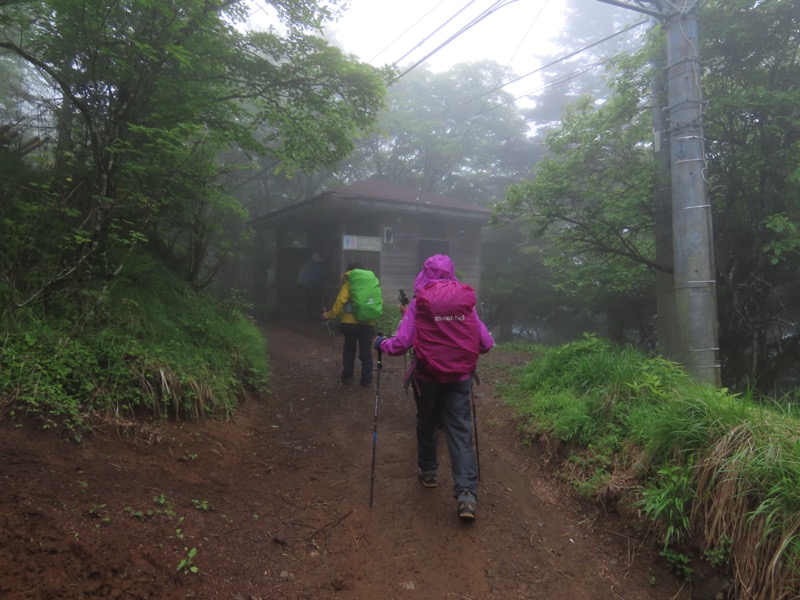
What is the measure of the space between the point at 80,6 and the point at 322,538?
4994 millimetres

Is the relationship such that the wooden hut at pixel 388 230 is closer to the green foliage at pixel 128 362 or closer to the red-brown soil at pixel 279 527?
the green foliage at pixel 128 362

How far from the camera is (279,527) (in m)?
3.48

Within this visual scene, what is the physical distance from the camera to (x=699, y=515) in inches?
124

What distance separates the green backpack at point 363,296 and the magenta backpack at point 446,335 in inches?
113

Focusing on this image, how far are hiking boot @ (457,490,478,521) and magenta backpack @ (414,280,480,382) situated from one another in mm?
814

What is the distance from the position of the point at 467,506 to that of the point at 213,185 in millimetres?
5759

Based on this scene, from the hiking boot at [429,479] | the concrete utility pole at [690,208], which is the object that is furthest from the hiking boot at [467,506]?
the concrete utility pole at [690,208]

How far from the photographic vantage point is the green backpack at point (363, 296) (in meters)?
6.72

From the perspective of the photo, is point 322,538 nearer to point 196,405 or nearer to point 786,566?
point 196,405

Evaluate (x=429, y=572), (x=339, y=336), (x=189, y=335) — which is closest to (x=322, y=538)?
(x=429, y=572)

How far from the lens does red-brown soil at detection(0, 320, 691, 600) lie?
267 cm

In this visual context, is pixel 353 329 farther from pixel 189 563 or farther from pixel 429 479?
pixel 189 563

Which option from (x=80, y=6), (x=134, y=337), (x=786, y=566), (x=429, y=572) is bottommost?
(x=429, y=572)

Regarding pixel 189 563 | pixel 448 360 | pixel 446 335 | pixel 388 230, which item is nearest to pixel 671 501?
pixel 448 360
